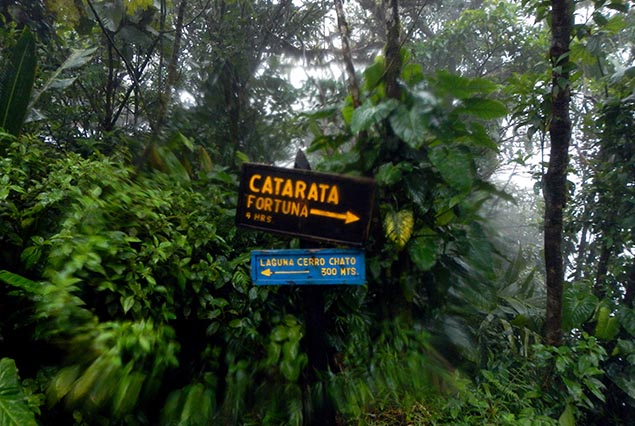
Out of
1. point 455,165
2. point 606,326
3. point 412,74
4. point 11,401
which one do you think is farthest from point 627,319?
point 11,401

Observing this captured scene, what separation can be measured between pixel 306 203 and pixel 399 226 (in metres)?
0.58

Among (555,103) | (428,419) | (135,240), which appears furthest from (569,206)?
(135,240)

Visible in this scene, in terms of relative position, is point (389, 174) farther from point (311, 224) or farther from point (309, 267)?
point (309, 267)

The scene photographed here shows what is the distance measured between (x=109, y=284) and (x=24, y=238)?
50 centimetres

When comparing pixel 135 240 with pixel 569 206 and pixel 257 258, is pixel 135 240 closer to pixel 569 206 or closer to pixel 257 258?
pixel 257 258

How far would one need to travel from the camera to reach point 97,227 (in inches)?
91.4

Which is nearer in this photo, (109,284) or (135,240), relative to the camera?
(109,284)

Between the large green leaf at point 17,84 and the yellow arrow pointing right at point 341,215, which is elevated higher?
the large green leaf at point 17,84

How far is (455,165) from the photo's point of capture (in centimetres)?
267

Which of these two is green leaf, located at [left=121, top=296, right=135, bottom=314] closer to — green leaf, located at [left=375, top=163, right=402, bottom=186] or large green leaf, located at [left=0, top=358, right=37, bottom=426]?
large green leaf, located at [left=0, top=358, right=37, bottom=426]

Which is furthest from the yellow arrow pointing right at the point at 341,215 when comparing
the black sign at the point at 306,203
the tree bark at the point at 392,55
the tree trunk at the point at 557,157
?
the tree trunk at the point at 557,157

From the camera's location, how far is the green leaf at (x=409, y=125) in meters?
2.67

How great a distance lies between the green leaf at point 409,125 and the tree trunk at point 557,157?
1218 millimetres

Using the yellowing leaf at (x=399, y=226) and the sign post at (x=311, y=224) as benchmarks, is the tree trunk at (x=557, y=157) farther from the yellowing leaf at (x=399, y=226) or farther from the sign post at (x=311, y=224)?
the sign post at (x=311, y=224)
